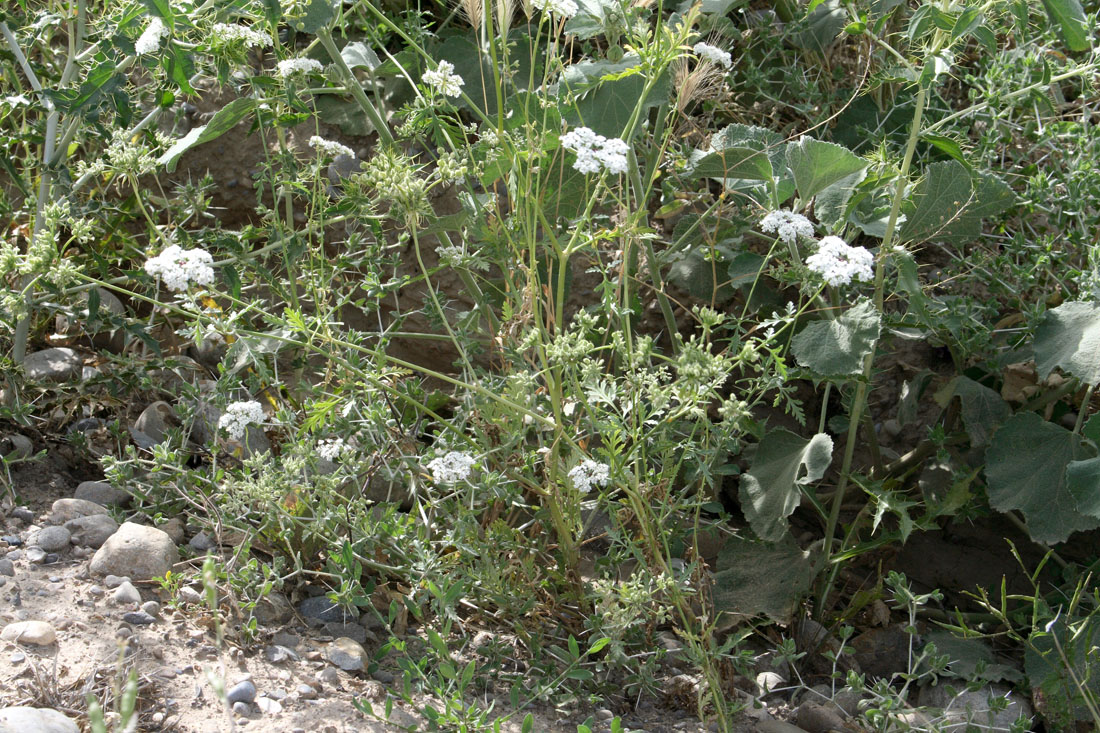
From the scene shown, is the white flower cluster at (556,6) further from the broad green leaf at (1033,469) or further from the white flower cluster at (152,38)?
the broad green leaf at (1033,469)

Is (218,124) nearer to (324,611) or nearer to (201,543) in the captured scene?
(201,543)

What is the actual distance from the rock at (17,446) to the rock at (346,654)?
3.21 feet

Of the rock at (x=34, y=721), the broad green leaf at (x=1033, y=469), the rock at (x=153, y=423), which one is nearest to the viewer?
the rock at (x=34, y=721)

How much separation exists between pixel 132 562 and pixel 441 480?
70 centimetres

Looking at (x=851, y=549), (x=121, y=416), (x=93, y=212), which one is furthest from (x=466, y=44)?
(x=851, y=549)

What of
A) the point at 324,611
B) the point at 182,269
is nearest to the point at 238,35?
the point at 182,269

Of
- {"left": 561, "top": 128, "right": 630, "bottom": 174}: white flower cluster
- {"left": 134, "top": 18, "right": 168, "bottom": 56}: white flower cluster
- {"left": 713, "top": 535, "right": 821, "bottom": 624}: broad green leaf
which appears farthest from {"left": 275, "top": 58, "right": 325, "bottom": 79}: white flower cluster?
{"left": 713, "top": 535, "right": 821, "bottom": 624}: broad green leaf

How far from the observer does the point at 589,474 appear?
5.54 ft

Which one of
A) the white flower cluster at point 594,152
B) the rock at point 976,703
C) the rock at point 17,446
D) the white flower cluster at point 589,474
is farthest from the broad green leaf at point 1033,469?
the rock at point 17,446

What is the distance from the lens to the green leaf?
1.91 meters

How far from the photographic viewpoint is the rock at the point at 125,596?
71.4 inches

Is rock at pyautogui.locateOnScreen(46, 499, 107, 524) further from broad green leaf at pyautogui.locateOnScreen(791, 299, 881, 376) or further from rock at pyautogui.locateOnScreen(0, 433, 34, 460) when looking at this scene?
broad green leaf at pyautogui.locateOnScreen(791, 299, 881, 376)

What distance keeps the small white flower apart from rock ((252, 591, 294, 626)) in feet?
4.07

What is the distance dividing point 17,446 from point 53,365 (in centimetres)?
29
